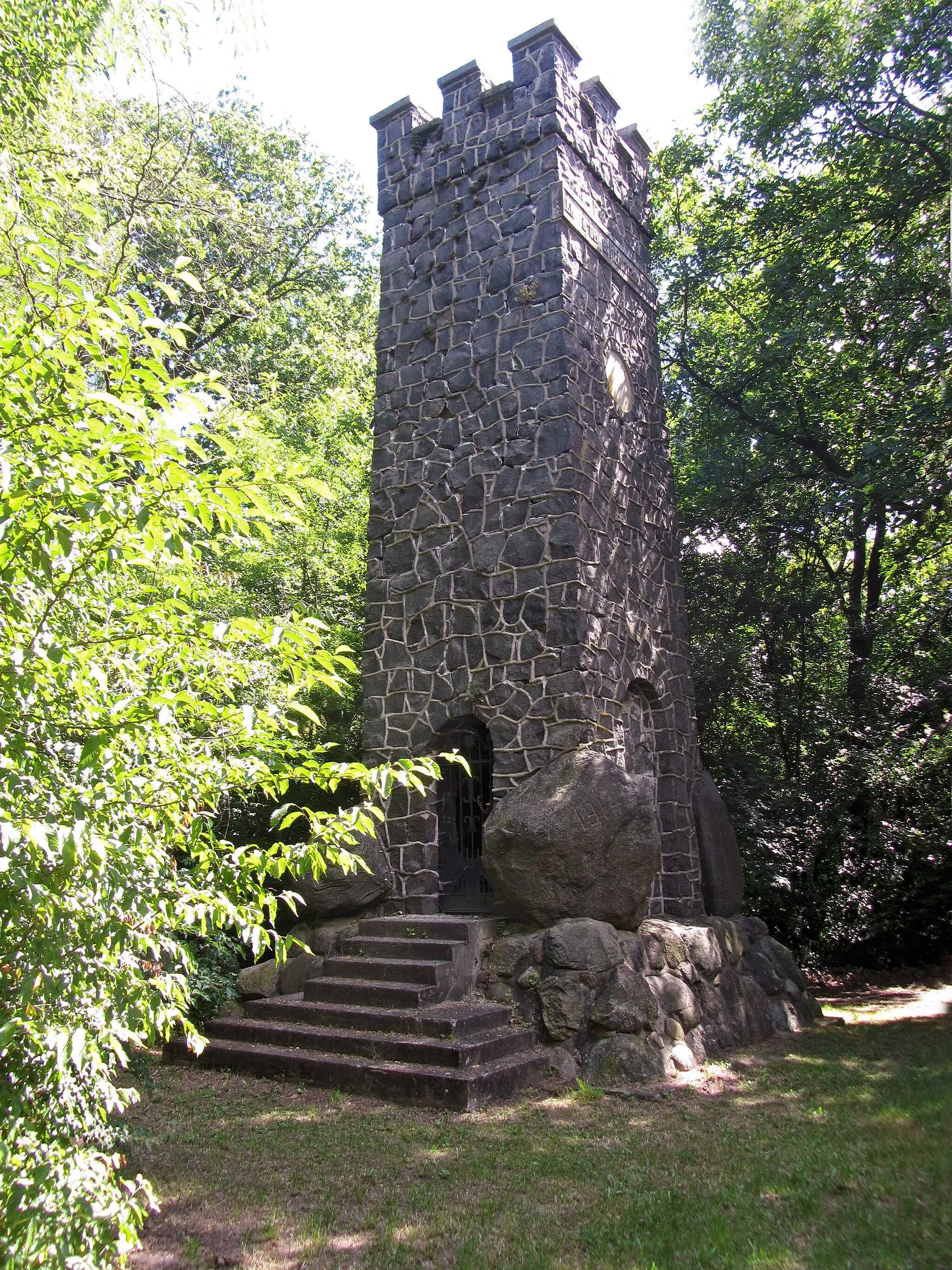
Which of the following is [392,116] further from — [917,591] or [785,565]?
[917,591]

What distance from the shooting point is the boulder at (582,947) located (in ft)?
20.0

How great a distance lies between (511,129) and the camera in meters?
8.13

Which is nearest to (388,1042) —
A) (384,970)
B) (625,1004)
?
(384,970)

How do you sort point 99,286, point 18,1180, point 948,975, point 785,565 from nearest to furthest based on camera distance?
1. point 18,1180
2. point 99,286
3. point 948,975
4. point 785,565

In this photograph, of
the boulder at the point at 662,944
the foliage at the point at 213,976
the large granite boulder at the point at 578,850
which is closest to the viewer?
→ the large granite boulder at the point at 578,850

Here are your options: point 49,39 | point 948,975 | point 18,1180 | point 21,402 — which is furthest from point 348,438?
point 18,1180

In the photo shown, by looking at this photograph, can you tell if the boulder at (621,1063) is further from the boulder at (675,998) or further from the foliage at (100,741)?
the foliage at (100,741)

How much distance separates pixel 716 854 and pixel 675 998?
2.13 meters

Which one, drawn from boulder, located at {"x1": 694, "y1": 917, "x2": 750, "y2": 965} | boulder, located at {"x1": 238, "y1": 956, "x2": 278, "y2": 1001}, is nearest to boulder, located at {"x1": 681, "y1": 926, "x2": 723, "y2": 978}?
boulder, located at {"x1": 694, "y1": 917, "x2": 750, "y2": 965}

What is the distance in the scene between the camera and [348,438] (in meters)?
13.9

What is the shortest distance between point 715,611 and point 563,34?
699 centimetres

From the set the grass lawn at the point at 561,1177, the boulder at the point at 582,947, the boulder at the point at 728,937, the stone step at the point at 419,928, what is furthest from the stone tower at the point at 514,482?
the grass lawn at the point at 561,1177

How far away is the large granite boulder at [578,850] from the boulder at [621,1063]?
85cm

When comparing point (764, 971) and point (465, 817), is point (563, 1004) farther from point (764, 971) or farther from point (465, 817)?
point (764, 971)
